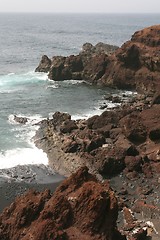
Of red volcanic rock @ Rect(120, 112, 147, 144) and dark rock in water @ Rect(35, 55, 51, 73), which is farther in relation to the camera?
dark rock in water @ Rect(35, 55, 51, 73)

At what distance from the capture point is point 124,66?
86312 mm

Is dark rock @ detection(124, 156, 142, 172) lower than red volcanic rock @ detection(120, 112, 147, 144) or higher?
lower

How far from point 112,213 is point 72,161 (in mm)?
21049

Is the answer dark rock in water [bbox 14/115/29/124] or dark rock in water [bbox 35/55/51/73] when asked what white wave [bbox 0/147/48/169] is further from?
dark rock in water [bbox 35/55/51/73]

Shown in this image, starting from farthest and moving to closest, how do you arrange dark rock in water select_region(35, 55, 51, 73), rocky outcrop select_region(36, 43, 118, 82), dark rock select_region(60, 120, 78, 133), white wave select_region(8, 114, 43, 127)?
1. dark rock in water select_region(35, 55, 51, 73)
2. rocky outcrop select_region(36, 43, 118, 82)
3. white wave select_region(8, 114, 43, 127)
4. dark rock select_region(60, 120, 78, 133)

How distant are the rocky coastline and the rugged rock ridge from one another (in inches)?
8.3

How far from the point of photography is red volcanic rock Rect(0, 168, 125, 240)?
79.6ft

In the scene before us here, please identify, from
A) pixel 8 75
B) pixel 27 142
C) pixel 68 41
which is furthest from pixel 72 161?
pixel 68 41

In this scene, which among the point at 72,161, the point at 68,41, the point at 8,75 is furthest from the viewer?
the point at 68,41

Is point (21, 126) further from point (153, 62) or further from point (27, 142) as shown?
point (153, 62)

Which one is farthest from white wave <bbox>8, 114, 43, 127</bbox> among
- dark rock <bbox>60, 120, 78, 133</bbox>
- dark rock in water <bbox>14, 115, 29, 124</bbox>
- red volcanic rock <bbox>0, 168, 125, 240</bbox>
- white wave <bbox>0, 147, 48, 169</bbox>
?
red volcanic rock <bbox>0, 168, 125, 240</bbox>

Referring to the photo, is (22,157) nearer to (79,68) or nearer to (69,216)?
(69,216)

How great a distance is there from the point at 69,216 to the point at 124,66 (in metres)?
64.6

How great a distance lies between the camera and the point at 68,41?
172375 millimetres
